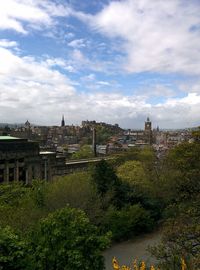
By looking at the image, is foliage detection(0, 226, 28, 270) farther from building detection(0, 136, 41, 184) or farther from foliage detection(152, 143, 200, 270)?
building detection(0, 136, 41, 184)

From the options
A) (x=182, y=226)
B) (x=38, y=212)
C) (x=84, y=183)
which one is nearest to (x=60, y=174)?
(x=84, y=183)

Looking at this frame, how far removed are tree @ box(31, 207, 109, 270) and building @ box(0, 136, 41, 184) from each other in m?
27.3

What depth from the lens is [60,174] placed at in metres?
47.7

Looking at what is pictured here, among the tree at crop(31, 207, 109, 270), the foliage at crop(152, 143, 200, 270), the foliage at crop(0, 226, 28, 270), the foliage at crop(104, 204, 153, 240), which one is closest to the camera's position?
the foliage at crop(0, 226, 28, 270)

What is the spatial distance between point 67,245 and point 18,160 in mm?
29925

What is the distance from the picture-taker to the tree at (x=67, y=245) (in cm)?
1312

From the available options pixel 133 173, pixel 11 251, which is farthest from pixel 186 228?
pixel 133 173

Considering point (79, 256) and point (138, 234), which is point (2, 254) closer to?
point (79, 256)

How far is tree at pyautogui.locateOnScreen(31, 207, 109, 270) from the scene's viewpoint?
1312 centimetres

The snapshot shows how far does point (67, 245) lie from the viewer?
13.5 metres

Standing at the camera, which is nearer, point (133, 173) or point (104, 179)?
point (104, 179)

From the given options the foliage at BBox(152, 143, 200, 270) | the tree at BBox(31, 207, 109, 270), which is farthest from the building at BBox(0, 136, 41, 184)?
the tree at BBox(31, 207, 109, 270)

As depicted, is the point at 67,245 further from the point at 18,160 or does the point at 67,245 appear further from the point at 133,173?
the point at 18,160

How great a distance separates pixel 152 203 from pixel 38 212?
13.3 m
